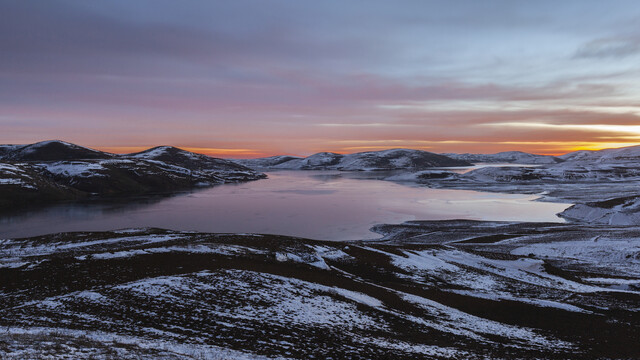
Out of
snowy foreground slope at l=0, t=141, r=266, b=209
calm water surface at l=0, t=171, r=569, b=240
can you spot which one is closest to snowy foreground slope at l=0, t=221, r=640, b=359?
calm water surface at l=0, t=171, r=569, b=240

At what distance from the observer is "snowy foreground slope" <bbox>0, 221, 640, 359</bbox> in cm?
1650

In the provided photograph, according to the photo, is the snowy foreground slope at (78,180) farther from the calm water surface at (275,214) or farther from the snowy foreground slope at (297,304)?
the snowy foreground slope at (297,304)

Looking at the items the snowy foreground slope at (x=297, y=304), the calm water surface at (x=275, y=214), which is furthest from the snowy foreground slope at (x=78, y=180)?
the snowy foreground slope at (x=297, y=304)

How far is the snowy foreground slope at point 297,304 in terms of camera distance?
1650cm

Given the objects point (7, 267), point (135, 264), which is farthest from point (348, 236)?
point (7, 267)

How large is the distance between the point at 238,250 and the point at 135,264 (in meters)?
9.84

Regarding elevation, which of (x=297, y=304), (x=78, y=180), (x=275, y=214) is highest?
(x=78, y=180)

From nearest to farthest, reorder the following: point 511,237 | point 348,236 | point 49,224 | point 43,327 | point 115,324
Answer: point 43,327
point 115,324
point 511,237
point 348,236
point 49,224

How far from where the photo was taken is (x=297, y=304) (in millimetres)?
22719

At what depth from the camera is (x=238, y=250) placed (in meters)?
35.3

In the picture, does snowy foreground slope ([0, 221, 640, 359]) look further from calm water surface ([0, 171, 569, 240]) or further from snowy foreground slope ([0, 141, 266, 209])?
snowy foreground slope ([0, 141, 266, 209])

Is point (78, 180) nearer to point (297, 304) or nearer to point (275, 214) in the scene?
point (275, 214)

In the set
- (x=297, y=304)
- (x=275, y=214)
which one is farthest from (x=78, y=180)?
(x=297, y=304)

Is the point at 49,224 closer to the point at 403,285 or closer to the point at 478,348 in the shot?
the point at 403,285
